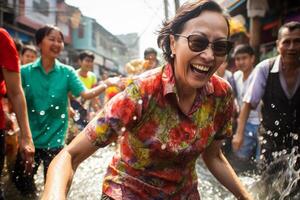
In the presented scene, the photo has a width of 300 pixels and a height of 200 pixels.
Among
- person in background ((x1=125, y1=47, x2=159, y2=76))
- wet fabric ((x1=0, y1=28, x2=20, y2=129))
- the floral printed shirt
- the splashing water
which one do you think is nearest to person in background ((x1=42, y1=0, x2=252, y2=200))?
the floral printed shirt

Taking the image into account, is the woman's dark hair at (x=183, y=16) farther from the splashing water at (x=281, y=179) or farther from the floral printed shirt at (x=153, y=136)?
the splashing water at (x=281, y=179)

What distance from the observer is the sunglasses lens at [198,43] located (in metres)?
2.05

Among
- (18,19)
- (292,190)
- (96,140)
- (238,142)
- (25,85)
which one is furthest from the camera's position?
(18,19)

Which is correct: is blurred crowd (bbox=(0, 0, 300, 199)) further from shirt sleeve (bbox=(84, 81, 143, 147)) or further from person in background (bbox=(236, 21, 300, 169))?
shirt sleeve (bbox=(84, 81, 143, 147))

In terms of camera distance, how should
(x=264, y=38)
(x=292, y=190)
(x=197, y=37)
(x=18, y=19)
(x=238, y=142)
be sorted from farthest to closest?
1. (x=18, y=19)
2. (x=264, y=38)
3. (x=238, y=142)
4. (x=292, y=190)
5. (x=197, y=37)

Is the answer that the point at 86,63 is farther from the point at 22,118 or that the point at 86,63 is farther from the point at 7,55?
the point at 7,55

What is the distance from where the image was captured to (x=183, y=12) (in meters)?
2.17

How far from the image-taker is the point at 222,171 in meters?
2.43

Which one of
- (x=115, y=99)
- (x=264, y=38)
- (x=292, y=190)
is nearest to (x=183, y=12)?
(x=115, y=99)

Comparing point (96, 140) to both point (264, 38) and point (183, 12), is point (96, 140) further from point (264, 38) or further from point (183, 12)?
point (264, 38)

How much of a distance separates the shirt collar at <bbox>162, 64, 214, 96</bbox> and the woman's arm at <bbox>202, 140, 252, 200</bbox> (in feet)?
1.17

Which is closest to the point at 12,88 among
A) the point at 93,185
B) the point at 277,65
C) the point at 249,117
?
the point at 93,185

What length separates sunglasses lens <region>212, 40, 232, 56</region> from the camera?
81.9 inches

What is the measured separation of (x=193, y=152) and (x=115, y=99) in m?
0.49
